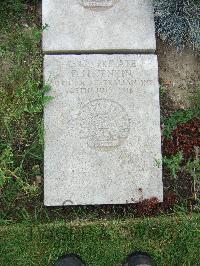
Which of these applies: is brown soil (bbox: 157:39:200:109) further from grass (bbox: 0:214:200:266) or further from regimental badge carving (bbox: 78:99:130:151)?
grass (bbox: 0:214:200:266)

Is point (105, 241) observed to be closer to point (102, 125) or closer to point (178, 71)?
point (102, 125)

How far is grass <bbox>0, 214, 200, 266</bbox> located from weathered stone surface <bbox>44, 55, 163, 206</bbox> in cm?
20

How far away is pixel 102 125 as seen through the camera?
14.3ft

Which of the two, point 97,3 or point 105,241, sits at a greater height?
point 97,3

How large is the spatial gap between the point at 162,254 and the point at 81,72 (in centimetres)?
151

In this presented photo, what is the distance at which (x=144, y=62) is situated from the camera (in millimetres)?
4484

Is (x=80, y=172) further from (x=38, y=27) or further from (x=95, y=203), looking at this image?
(x=38, y=27)

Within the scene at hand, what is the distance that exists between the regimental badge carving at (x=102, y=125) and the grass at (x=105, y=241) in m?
0.60

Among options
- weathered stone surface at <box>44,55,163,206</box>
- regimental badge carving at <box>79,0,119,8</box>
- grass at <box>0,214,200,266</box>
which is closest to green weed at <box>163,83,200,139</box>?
weathered stone surface at <box>44,55,163,206</box>

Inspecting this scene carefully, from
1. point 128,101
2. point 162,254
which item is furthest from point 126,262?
point 128,101

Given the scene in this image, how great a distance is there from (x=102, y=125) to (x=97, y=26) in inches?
31.3

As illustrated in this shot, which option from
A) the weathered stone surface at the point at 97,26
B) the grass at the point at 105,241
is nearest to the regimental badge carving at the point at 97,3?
the weathered stone surface at the point at 97,26

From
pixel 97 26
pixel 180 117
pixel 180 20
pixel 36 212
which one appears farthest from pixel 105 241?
pixel 180 20

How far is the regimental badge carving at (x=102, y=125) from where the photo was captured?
4.35 meters
